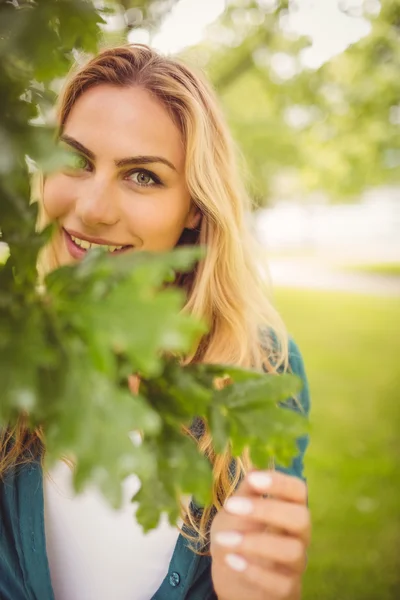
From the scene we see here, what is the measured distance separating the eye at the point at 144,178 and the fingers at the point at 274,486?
1270mm

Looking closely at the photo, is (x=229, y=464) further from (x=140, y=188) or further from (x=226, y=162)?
(x=226, y=162)

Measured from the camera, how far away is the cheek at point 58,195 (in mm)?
1903

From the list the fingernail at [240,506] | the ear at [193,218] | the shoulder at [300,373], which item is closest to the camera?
the fingernail at [240,506]

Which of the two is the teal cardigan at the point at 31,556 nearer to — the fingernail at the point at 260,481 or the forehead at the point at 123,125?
the fingernail at the point at 260,481

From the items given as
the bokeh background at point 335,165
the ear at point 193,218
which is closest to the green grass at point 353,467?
the bokeh background at point 335,165

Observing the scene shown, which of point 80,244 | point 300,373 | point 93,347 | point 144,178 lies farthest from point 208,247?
point 93,347

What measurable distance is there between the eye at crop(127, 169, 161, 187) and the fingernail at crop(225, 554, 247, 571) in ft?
4.50

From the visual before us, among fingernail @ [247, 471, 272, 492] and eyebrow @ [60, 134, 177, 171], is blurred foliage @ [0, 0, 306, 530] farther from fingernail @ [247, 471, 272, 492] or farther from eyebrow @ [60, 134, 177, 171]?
eyebrow @ [60, 134, 177, 171]

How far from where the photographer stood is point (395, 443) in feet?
20.1

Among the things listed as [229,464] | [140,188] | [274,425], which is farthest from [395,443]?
[274,425]

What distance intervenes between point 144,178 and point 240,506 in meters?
1.36

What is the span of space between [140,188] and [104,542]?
1.43 m

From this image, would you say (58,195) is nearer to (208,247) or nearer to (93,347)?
(208,247)

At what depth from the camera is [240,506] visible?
1066 mm
